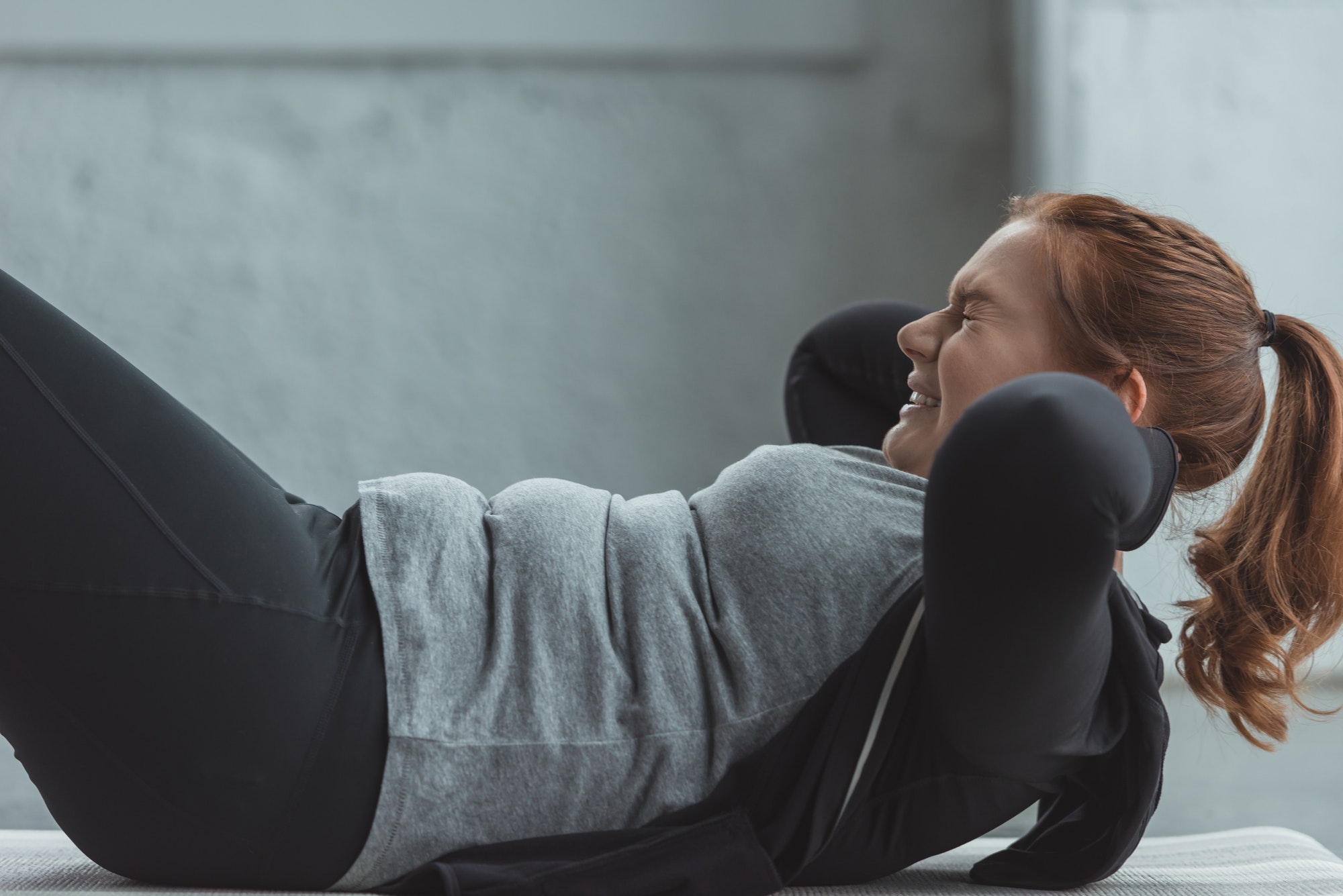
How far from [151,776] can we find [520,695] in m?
0.26

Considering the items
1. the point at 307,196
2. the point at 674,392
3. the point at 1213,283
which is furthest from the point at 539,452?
the point at 1213,283

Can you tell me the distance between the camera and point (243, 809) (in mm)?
829

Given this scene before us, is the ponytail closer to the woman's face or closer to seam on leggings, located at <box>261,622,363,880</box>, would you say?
the woman's face

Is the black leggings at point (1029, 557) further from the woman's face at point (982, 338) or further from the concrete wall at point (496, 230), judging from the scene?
the concrete wall at point (496, 230)

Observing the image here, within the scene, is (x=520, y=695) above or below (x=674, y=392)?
above

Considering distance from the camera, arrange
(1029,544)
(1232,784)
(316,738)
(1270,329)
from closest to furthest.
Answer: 1. (1029,544)
2. (316,738)
3. (1270,329)
4. (1232,784)

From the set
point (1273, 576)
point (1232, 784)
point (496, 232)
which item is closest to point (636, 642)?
point (1273, 576)

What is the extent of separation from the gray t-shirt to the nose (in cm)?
25

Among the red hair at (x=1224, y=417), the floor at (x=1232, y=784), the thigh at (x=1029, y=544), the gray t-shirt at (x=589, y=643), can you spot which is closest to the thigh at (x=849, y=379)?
the red hair at (x=1224, y=417)

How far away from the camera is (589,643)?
88 centimetres

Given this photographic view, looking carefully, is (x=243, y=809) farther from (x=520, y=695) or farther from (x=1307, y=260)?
(x=1307, y=260)

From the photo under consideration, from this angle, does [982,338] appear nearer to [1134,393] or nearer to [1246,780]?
[1134,393]

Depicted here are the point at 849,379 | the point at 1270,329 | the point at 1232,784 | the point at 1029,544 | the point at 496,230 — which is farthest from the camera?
the point at 496,230

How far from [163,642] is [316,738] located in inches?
4.9
